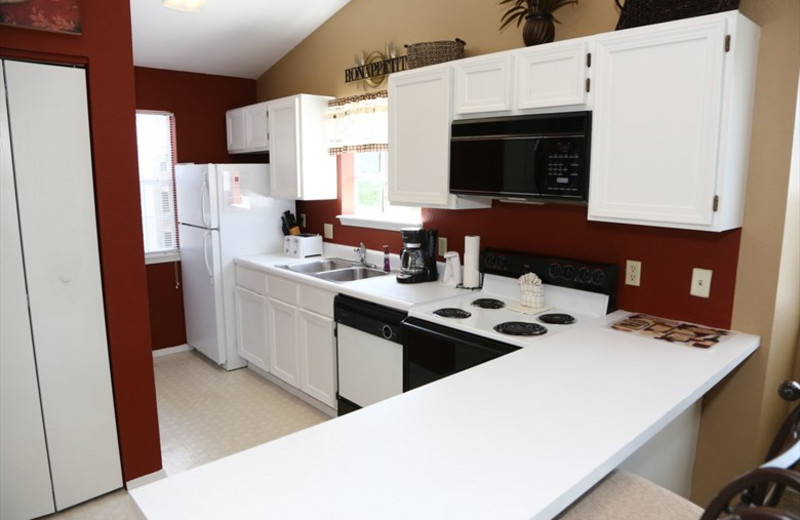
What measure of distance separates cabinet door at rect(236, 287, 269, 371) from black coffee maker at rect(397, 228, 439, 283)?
125cm

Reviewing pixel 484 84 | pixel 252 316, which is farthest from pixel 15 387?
pixel 484 84

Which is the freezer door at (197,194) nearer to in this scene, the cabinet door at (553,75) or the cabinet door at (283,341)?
the cabinet door at (283,341)

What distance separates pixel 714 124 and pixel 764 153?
36 centimetres

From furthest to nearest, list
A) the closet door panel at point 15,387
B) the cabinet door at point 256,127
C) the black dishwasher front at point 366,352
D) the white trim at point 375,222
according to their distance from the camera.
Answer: the cabinet door at point 256,127 < the white trim at point 375,222 < the black dishwasher front at point 366,352 < the closet door panel at point 15,387

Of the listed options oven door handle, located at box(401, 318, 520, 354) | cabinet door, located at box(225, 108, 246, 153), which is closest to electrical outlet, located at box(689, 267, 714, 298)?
oven door handle, located at box(401, 318, 520, 354)

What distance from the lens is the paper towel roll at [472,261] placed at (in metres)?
3.10

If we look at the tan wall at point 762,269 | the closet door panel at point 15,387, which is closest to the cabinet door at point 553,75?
the tan wall at point 762,269

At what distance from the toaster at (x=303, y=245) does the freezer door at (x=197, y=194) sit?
575 mm

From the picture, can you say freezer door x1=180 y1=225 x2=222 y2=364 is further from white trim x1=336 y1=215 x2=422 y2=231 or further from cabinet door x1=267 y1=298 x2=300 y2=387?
white trim x1=336 y1=215 x2=422 y2=231

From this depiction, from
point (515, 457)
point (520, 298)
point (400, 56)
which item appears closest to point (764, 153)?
point (520, 298)

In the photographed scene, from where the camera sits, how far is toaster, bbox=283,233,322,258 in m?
4.29

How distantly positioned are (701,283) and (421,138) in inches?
61.0

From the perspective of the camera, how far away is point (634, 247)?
255cm

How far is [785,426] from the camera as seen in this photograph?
1.30 metres
